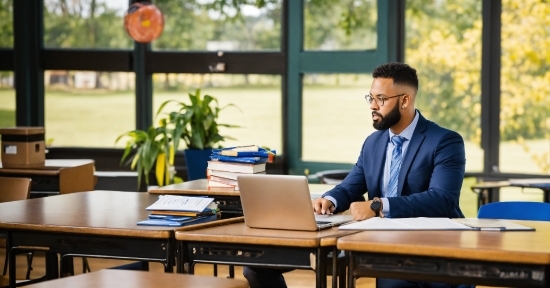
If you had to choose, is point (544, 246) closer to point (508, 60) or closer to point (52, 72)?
point (508, 60)

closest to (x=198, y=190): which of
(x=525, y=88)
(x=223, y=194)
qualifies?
(x=223, y=194)

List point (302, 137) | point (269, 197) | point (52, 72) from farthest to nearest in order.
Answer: point (52, 72), point (302, 137), point (269, 197)

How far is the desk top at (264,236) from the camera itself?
3.40 meters

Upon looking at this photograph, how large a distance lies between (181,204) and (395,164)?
1085mm

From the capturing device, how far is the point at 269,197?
359 centimetres

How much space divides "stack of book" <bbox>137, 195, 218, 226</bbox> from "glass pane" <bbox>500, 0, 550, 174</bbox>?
417 centimetres

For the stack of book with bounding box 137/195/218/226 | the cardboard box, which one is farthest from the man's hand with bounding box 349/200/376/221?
the cardboard box

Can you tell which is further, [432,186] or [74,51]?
[74,51]

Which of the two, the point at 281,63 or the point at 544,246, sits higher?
the point at 281,63

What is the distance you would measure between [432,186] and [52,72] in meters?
5.46

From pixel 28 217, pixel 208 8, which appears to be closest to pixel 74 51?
pixel 208 8

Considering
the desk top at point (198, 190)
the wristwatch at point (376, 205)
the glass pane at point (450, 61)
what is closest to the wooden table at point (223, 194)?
the desk top at point (198, 190)

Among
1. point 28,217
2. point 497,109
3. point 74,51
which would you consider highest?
point 74,51

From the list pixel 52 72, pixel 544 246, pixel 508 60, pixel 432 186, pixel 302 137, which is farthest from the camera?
pixel 52 72
